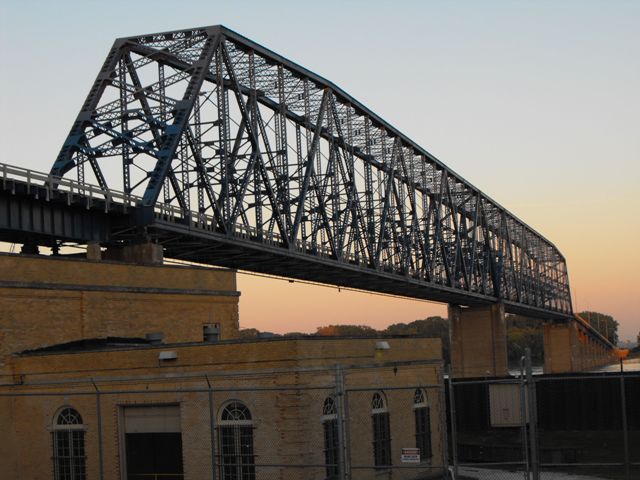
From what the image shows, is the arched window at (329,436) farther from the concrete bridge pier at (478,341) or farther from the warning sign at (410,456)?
the concrete bridge pier at (478,341)

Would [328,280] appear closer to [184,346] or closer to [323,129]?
[323,129]

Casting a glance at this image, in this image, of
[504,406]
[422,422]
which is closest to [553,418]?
[504,406]

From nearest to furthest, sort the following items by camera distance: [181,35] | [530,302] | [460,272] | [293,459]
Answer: [293,459], [181,35], [460,272], [530,302]

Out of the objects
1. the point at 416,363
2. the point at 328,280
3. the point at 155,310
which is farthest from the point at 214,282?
the point at 328,280

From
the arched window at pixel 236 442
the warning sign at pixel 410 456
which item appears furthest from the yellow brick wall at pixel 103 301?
the warning sign at pixel 410 456

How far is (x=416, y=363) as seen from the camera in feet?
115

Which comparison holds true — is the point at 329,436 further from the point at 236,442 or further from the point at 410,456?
the point at 410,456

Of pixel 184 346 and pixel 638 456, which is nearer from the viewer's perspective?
pixel 184 346

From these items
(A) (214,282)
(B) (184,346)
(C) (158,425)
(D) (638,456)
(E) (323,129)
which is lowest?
(D) (638,456)

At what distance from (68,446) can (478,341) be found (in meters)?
100

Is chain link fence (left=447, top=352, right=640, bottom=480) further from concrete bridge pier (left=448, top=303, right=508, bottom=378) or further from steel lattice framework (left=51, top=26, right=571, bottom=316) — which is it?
concrete bridge pier (left=448, top=303, right=508, bottom=378)

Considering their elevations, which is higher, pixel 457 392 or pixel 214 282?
pixel 214 282

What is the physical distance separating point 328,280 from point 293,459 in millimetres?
66804

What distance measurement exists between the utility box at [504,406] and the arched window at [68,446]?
2369cm
